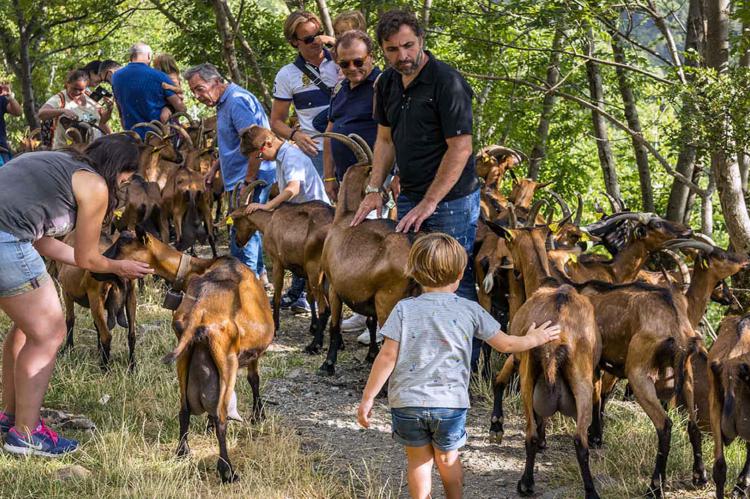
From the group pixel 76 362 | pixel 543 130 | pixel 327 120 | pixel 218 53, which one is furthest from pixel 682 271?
pixel 218 53

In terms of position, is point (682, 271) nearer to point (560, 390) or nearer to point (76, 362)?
point (560, 390)

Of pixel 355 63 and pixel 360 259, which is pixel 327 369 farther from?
pixel 355 63

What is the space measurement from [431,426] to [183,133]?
806 cm

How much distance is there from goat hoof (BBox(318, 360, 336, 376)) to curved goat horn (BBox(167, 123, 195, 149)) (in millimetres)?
4775

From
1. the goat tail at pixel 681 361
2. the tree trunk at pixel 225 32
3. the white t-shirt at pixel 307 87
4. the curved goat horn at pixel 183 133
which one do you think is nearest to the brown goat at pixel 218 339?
the goat tail at pixel 681 361

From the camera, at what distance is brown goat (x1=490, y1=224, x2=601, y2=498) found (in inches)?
223

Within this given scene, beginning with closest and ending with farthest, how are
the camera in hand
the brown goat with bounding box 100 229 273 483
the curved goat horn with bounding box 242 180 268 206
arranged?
1. the brown goat with bounding box 100 229 273 483
2. the curved goat horn with bounding box 242 180 268 206
3. the camera in hand

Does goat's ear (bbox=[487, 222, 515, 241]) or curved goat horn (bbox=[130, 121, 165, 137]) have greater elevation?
curved goat horn (bbox=[130, 121, 165, 137])

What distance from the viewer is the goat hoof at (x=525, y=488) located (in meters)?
5.88

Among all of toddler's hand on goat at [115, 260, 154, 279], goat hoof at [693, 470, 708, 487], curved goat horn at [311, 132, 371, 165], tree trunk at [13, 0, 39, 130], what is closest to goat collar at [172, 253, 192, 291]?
toddler's hand on goat at [115, 260, 154, 279]

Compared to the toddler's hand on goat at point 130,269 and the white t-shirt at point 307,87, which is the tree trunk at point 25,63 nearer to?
the white t-shirt at point 307,87

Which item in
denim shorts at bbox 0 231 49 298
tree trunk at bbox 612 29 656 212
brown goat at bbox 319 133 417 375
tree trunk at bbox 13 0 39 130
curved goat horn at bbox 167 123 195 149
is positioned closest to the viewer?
denim shorts at bbox 0 231 49 298

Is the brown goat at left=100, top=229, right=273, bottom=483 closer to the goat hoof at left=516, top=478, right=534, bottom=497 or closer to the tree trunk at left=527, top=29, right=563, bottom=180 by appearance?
the goat hoof at left=516, top=478, right=534, bottom=497

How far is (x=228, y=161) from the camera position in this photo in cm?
950
